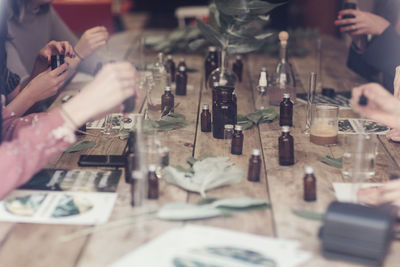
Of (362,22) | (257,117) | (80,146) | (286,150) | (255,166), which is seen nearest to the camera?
(255,166)

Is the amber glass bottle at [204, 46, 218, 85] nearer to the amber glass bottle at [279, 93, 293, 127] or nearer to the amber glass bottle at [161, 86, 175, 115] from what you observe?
the amber glass bottle at [161, 86, 175, 115]

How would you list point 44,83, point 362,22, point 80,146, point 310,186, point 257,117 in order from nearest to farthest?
point 310,186
point 80,146
point 44,83
point 257,117
point 362,22

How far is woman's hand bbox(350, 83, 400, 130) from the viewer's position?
143 centimetres

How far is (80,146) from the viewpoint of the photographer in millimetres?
1826

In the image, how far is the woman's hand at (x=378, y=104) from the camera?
1432mm

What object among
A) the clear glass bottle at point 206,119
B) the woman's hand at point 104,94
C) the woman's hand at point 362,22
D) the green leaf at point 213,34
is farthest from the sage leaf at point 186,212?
the woman's hand at point 362,22

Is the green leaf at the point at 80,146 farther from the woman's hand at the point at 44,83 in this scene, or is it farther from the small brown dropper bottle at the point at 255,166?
the small brown dropper bottle at the point at 255,166

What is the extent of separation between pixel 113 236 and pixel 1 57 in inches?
32.4

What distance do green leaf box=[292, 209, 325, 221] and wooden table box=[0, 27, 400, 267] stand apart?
0.01 m

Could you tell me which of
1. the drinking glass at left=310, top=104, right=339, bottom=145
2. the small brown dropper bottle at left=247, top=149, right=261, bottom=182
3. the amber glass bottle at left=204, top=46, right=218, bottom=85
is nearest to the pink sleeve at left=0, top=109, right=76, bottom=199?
the small brown dropper bottle at left=247, top=149, right=261, bottom=182

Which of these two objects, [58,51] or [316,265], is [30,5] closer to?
[58,51]

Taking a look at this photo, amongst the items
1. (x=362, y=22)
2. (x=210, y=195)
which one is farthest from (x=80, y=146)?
(x=362, y=22)

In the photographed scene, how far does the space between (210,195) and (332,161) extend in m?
0.44

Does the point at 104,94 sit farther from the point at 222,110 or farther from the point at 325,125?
the point at 325,125
